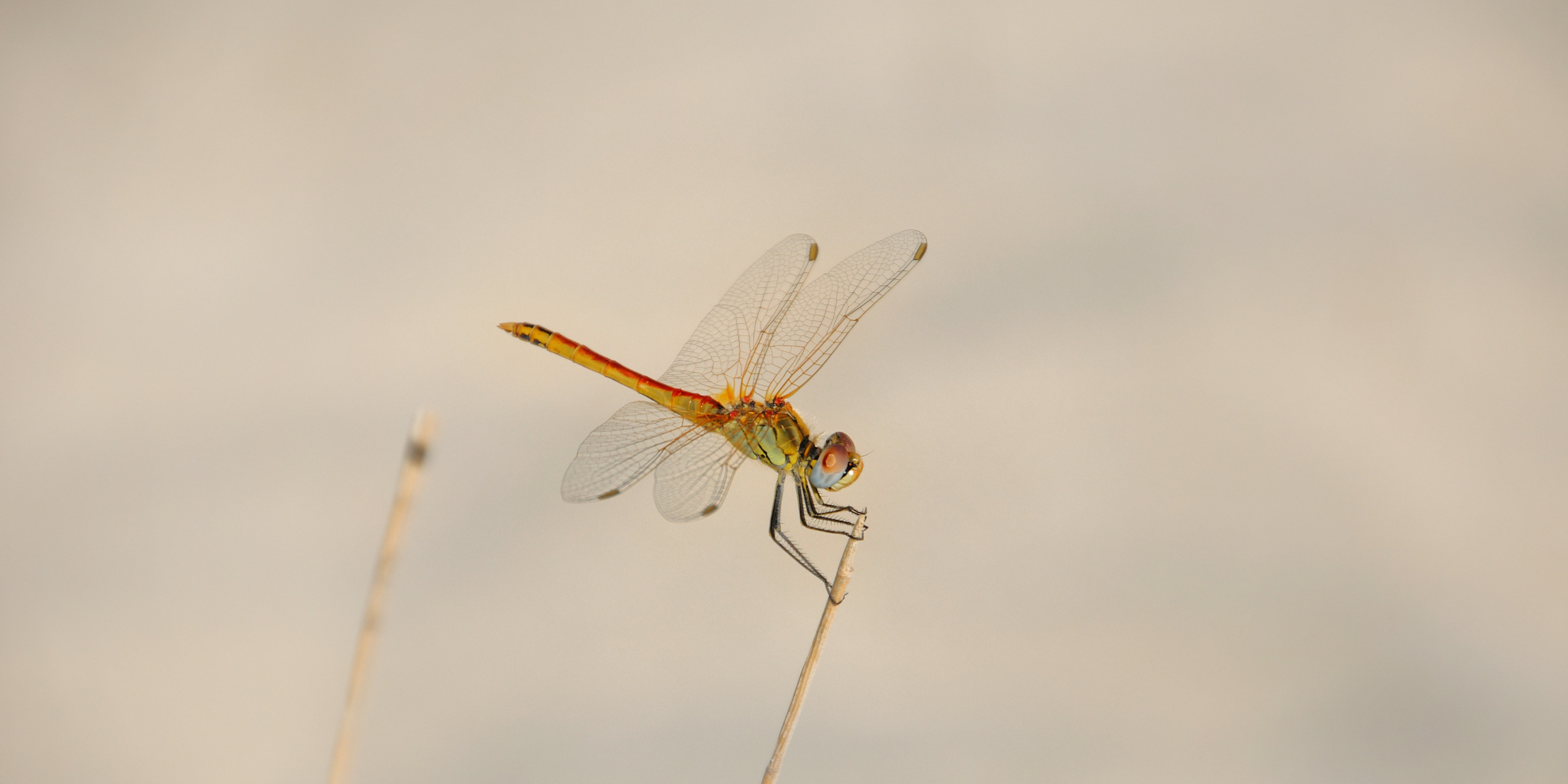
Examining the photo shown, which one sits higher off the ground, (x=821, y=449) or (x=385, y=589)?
(x=821, y=449)

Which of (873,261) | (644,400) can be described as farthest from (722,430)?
(873,261)

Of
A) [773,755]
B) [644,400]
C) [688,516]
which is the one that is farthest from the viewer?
[644,400]

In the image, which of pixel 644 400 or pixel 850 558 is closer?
pixel 850 558

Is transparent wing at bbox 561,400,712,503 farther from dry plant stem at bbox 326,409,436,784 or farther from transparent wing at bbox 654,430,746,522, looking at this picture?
dry plant stem at bbox 326,409,436,784

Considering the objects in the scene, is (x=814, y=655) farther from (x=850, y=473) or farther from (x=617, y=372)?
(x=617, y=372)

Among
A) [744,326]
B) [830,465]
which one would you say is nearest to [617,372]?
[744,326]

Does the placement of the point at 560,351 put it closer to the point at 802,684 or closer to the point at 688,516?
the point at 688,516

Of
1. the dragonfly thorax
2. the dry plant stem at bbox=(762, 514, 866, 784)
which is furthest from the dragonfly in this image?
the dry plant stem at bbox=(762, 514, 866, 784)
